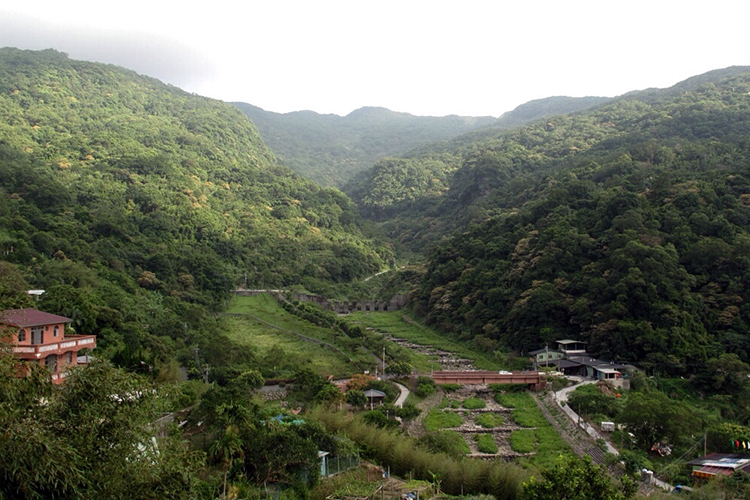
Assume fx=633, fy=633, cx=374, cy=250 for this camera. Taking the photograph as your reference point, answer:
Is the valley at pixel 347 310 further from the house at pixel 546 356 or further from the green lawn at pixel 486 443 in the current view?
the house at pixel 546 356

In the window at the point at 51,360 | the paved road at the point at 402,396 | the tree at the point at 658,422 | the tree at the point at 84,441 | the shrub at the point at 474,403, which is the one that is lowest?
the shrub at the point at 474,403

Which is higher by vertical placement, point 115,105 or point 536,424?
point 115,105

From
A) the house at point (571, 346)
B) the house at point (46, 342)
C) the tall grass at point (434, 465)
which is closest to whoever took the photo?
the tall grass at point (434, 465)

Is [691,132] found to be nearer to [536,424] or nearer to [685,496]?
[536,424]

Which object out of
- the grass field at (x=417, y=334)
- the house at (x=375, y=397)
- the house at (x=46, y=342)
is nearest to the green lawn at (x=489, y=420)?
the house at (x=375, y=397)

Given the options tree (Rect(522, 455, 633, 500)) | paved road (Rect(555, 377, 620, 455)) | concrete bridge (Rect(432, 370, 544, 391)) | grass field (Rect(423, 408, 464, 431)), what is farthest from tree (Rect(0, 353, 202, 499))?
concrete bridge (Rect(432, 370, 544, 391))

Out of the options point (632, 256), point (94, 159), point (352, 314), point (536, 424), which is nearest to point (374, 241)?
point (352, 314)
